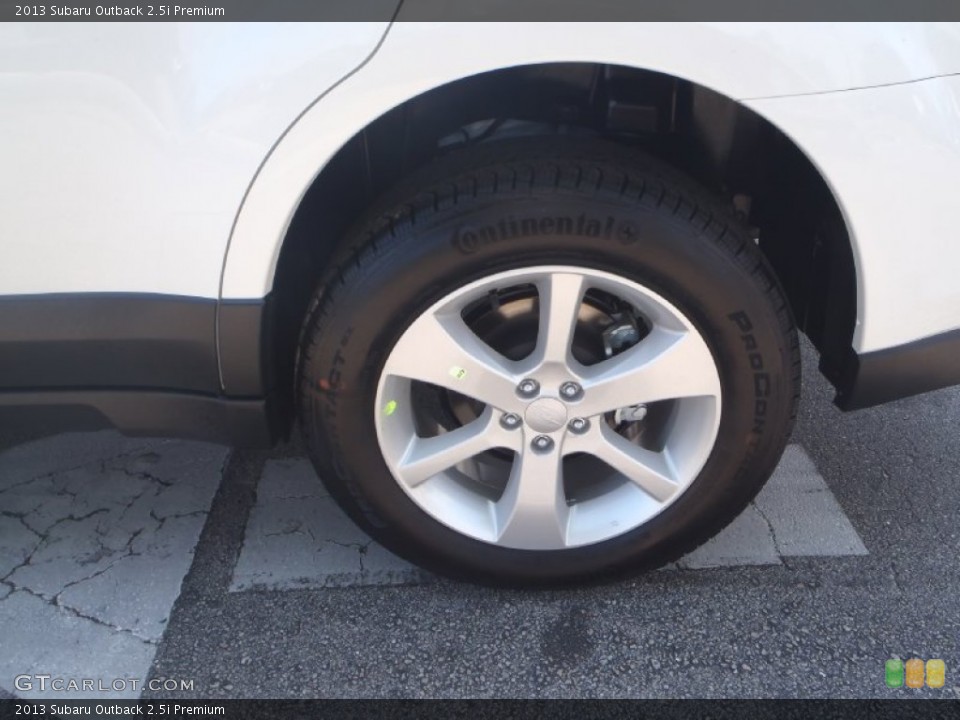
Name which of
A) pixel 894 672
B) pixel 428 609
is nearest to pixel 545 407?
pixel 428 609

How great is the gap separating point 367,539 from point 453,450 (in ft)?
1.60

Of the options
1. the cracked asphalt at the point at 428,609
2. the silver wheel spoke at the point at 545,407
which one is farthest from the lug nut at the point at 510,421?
the cracked asphalt at the point at 428,609

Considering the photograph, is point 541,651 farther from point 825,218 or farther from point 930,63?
point 930,63

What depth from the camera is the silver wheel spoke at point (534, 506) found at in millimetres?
1675

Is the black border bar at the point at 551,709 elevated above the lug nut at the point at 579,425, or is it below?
below

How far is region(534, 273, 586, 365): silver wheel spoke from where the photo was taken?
1534 millimetres

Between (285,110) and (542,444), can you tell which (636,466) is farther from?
(285,110)

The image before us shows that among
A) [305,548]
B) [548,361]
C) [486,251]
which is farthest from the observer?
[305,548]

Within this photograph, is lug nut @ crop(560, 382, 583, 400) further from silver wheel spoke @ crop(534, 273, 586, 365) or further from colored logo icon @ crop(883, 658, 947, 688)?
colored logo icon @ crop(883, 658, 947, 688)

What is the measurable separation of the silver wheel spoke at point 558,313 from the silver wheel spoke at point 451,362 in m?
0.09

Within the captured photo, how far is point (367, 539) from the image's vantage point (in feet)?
6.63
